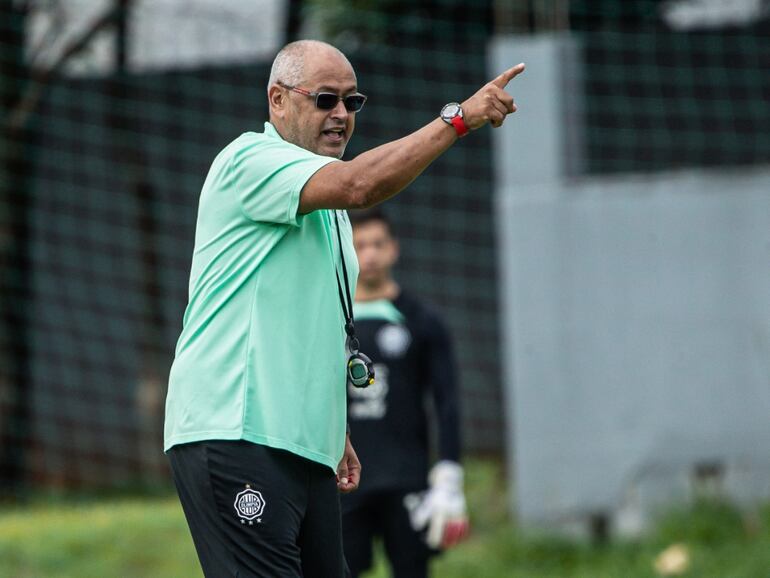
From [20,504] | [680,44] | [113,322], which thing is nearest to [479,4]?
[680,44]

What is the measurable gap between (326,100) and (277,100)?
179 millimetres

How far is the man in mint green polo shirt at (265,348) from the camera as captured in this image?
11.1 feet

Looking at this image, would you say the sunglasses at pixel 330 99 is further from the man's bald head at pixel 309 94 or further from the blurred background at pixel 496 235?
the blurred background at pixel 496 235

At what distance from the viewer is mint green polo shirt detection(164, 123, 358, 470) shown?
11.1 feet

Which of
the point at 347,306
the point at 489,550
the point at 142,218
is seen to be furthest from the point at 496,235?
the point at 347,306

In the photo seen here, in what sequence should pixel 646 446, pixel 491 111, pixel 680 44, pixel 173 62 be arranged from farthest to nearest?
pixel 173 62 → pixel 680 44 → pixel 646 446 → pixel 491 111

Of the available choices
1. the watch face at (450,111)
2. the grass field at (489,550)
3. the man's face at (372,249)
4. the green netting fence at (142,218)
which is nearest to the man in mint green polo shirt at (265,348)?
the watch face at (450,111)

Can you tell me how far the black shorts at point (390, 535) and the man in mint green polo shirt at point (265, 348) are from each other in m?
2.43

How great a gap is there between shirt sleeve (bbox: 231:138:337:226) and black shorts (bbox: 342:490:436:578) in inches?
111

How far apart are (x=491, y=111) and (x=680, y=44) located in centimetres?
617

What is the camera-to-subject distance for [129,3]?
34.7 feet

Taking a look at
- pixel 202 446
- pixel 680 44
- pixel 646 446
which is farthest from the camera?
pixel 680 44

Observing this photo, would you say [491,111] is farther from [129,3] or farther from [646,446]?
[129,3]

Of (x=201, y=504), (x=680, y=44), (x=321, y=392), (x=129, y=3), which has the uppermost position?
(x=129, y=3)
